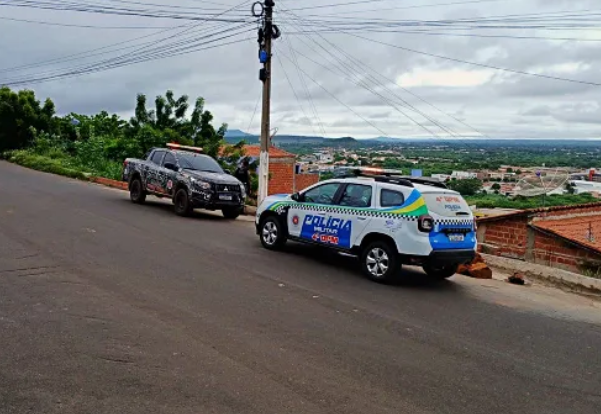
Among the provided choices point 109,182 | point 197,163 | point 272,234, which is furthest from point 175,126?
point 272,234

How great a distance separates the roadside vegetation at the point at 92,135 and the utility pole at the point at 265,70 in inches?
251

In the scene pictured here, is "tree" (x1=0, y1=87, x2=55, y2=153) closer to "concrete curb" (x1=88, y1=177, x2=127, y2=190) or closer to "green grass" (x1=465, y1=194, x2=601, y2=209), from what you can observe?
"concrete curb" (x1=88, y1=177, x2=127, y2=190)

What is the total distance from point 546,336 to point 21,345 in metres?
5.69

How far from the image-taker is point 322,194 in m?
9.87

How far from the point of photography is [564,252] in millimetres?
10805

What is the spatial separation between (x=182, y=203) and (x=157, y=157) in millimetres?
2309

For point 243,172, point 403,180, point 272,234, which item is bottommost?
point 272,234

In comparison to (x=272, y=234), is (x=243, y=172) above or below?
above

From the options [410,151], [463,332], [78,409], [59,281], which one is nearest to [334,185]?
[463,332]

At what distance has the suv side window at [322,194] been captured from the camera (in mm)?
9688

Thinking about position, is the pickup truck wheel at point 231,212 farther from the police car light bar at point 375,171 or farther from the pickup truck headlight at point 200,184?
the police car light bar at point 375,171

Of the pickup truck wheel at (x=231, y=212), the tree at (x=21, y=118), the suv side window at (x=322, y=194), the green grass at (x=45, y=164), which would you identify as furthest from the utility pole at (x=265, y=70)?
the tree at (x=21, y=118)

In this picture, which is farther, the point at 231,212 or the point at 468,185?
the point at 231,212

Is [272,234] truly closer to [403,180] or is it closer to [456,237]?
[403,180]
